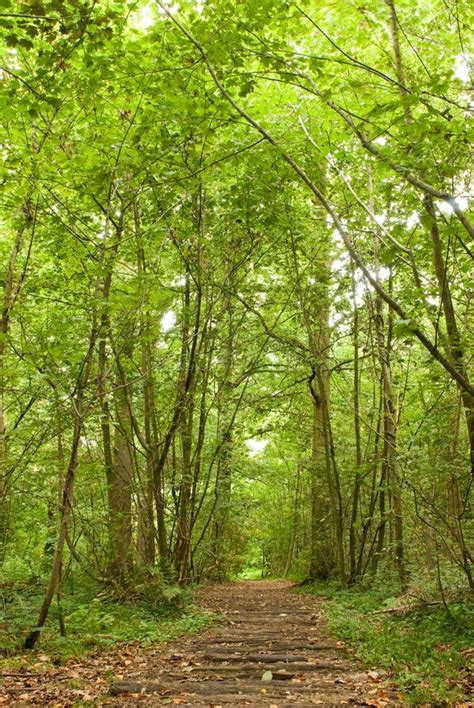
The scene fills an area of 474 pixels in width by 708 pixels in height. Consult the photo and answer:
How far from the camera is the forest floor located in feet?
13.4

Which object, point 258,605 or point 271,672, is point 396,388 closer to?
point 258,605

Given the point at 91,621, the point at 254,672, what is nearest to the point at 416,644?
the point at 254,672

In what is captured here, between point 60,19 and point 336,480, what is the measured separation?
9.53 metres

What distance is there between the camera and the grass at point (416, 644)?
4.10 meters

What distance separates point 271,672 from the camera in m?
4.86

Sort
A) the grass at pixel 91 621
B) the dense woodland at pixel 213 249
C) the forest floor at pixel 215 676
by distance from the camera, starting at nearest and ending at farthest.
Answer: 1. the forest floor at pixel 215 676
2. the dense woodland at pixel 213 249
3. the grass at pixel 91 621

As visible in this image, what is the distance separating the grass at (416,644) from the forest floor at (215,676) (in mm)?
194

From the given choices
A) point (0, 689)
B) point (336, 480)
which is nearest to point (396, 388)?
point (336, 480)

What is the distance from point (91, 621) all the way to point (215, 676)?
250cm

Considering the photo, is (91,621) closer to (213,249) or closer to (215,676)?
(215,676)

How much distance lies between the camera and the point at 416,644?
5656mm

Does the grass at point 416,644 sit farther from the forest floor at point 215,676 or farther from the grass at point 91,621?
the grass at point 91,621

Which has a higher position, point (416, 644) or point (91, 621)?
point (91, 621)

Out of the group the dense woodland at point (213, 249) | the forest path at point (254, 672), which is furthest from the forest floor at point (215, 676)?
the dense woodland at point (213, 249)
